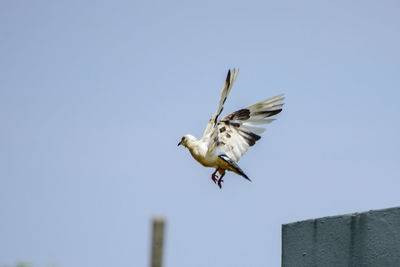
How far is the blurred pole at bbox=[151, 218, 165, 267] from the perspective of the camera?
4.42 m

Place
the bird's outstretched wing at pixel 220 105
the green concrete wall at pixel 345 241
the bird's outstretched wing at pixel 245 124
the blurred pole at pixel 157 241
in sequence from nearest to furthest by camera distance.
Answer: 1. the blurred pole at pixel 157 241
2. the green concrete wall at pixel 345 241
3. the bird's outstretched wing at pixel 220 105
4. the bird's outstretched wing at pixel 245 124

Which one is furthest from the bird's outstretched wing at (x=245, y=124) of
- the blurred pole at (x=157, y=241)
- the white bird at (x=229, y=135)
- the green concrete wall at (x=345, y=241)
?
the blurred pole at (x=157, y=241)

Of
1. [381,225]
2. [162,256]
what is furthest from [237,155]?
[162,256]

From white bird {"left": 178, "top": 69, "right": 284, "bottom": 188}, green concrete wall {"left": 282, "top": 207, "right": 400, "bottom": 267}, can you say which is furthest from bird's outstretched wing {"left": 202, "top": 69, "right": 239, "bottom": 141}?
green concrete wall {"left": 282, "top": 207, "right": 400, "bottom": 267}

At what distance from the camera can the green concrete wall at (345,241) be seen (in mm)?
5441

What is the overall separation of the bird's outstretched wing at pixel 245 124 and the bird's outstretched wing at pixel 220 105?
370 mm

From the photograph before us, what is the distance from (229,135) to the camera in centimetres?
1122

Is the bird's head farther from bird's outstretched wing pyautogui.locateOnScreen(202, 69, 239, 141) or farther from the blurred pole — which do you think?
the blurred pole

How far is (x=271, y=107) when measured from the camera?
444 inches

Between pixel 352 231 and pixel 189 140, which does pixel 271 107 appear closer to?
pixel 189 140

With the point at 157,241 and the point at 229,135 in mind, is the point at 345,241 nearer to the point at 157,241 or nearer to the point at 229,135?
the point at 157,241

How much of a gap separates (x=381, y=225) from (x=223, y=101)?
495 cm

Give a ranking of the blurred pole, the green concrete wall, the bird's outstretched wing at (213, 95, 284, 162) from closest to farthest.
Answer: the blurred pole < the green concrete wall < the bird's outstretched wing at (213, 95, 284, 162)

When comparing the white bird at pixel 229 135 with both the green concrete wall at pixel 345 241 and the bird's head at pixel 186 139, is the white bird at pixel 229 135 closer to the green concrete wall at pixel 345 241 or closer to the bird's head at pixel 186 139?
the bird's head at pixel 186 139
